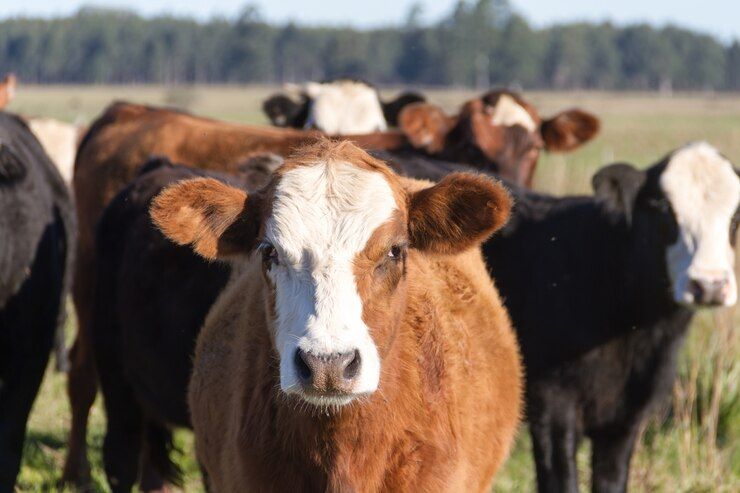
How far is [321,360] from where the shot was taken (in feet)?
10.3

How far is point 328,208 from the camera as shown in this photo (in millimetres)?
3514

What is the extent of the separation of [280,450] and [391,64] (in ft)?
326

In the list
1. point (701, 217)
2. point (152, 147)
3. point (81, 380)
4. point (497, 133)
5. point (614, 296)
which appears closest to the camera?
point (701, 217)

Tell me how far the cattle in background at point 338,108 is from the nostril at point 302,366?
636 cm

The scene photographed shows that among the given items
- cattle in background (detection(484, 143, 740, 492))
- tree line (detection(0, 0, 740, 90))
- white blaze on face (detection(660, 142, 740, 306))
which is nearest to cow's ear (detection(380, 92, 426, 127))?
cattle in background (detection(484, 143, 740, 492))

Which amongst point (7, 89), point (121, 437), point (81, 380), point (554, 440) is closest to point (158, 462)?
point (121, 437)

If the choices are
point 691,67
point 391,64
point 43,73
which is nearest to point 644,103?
point 391,64

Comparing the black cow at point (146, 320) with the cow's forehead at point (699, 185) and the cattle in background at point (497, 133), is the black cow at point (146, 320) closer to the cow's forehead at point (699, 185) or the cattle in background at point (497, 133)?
the cow's forehead at point (699, 185)

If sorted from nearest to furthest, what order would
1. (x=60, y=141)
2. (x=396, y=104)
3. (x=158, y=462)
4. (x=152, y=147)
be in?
(x=158, y=462)
(x=152, y=147)
(x=396, y=104)
(x=60, y=141)

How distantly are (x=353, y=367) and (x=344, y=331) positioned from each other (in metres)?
0.10

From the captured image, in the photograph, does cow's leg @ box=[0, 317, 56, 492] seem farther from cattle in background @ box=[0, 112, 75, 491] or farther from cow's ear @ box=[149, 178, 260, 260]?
cow's ear @ box=[149, 178, 260, 260]

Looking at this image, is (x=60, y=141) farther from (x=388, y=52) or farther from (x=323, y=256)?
(x=388, y=52)

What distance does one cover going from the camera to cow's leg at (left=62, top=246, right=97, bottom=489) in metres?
6.44

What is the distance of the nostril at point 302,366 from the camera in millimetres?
3162
